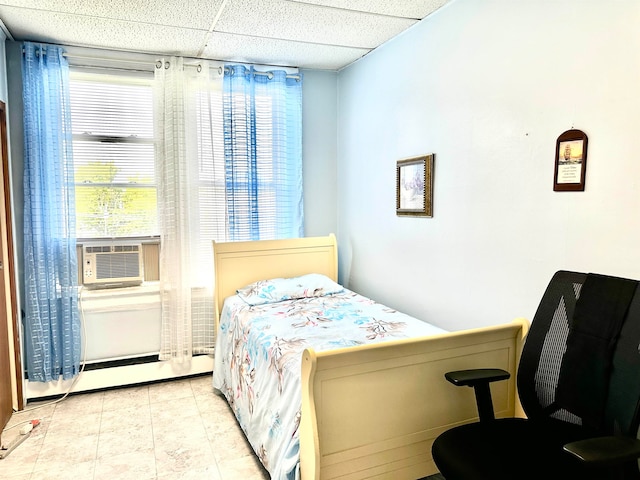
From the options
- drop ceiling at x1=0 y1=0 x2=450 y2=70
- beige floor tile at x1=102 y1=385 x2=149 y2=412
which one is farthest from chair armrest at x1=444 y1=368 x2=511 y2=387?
beige floor tile at x1=102 y1=385 x2=149 y2=412

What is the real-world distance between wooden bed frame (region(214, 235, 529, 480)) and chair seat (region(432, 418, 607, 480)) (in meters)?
0.21

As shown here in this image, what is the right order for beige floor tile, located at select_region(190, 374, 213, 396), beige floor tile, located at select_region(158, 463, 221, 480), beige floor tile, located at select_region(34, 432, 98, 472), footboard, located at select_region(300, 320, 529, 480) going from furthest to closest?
1. beige floor tile, located at select_region(190, 374, 213, 396)
2. beige floor tile, located at select_region(34, 432, 98, 472)
3. beige floor tile, located at select_region(158, 463, 221, 480)
4. footboard, located at select_region(300, 320, 529, 480)

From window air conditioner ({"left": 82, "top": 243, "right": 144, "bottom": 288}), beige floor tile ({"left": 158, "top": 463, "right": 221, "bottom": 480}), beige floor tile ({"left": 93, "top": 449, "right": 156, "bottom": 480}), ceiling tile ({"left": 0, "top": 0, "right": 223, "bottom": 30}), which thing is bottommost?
beige floor tile ({"left": 93, "top": 449, "right": 156, "bottom": 480})

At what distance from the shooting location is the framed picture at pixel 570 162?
1830 mm

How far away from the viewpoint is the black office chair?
1361mm

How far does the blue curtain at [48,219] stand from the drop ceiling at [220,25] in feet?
1.02

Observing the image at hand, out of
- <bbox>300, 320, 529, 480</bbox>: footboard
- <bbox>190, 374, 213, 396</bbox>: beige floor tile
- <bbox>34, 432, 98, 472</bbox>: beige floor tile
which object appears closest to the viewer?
<bbox>300, 320, 529, 480</bbox>: footboard

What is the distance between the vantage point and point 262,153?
144 inches

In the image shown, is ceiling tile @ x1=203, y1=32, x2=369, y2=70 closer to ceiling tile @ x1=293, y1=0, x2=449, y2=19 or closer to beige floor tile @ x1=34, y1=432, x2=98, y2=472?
ceiling tile @ x1=293, y1=0, x2=449, y2=19

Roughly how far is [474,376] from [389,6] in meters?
2.02

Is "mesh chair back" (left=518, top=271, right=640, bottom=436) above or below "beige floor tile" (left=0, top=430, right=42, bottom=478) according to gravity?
above

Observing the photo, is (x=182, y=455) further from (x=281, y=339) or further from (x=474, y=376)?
(x=474, y=376)

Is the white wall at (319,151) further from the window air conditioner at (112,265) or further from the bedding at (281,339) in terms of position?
the window air conditioner at (112,265)

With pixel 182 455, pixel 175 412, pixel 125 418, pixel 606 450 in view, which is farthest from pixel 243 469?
pixel 606 450
